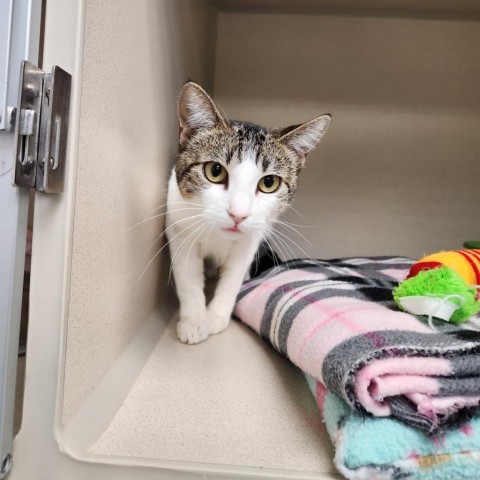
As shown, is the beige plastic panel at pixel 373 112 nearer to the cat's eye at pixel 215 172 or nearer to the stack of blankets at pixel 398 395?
the cat's eye at pixel 215 172

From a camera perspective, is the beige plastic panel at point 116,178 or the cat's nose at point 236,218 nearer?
the beige plastic panel at point 116,178

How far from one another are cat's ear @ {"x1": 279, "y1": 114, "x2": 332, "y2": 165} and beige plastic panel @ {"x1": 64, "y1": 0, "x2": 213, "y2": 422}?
29cm

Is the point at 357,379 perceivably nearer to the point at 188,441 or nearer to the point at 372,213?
the point at 188,441

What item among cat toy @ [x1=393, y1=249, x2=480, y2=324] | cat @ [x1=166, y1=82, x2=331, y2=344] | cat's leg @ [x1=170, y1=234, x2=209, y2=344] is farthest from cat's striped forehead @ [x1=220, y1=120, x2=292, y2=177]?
cat toy @ [x1=393, y1=249, x2=480, y2=324]

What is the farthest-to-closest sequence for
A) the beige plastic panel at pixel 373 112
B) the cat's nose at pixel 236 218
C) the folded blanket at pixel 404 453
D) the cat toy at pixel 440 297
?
the beige plastic panel at pixel 373 112, the cat's nose at pixel 236 218, the cat toy at pixel 440 297, the folded blanket at pixel 404 453

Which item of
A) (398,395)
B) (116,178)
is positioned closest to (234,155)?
(116,178)

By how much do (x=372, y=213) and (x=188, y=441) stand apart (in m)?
1.11

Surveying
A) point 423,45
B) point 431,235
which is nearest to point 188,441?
point 431,235

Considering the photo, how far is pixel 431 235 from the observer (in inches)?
57.5

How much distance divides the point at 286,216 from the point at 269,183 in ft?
2.00

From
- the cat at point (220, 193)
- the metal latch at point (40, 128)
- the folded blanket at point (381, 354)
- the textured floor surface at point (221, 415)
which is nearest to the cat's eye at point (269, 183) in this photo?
the cat at point (220, 193)

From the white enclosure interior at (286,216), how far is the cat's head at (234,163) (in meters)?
0.08

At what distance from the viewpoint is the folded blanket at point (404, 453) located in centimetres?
47

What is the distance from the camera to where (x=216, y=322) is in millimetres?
964
